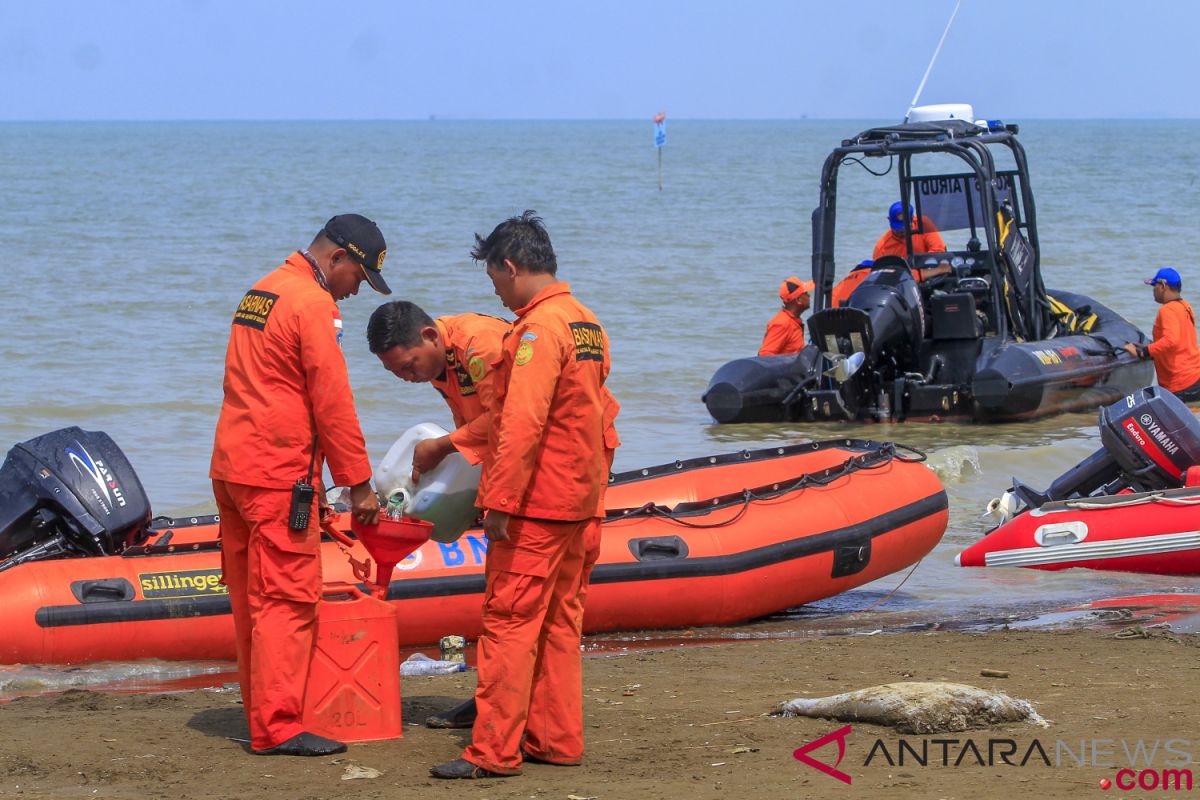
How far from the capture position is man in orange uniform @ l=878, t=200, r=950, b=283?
1190cm

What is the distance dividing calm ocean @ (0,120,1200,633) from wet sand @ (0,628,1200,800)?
1595 mm

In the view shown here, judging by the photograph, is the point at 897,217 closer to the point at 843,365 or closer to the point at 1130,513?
the point at 843,365

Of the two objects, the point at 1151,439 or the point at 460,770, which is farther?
the point at 1151,439

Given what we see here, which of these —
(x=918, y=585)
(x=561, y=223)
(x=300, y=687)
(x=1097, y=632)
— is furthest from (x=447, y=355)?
(x=561, y=223)

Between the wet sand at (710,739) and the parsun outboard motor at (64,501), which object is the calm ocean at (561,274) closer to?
the wet sand at (710,739)

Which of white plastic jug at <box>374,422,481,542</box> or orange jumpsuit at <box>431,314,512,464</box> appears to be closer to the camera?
orange jumpsuit at <box>431,314,512,464</box>

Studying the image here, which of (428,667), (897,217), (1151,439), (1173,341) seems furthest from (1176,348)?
(428,667)

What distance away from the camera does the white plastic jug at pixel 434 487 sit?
452 cm

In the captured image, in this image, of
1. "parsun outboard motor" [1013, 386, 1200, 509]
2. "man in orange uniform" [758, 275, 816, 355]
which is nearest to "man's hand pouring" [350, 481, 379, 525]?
"parsun outboard motor" [1013, 386, 1200, 509]

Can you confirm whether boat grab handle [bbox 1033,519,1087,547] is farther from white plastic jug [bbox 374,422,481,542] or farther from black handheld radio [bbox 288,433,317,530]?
black handheld radio [bbox 288,433,317,530]

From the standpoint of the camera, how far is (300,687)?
13.8 ft

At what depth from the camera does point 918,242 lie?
12281 millimetres

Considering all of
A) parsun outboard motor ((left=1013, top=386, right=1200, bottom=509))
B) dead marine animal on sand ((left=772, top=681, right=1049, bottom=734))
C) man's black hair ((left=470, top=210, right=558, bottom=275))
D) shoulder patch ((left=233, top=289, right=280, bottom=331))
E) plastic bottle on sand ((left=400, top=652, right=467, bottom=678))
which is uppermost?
man's black hair ((left=470, top=210, right=558, bottom=275))

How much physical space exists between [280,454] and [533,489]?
67 cm
